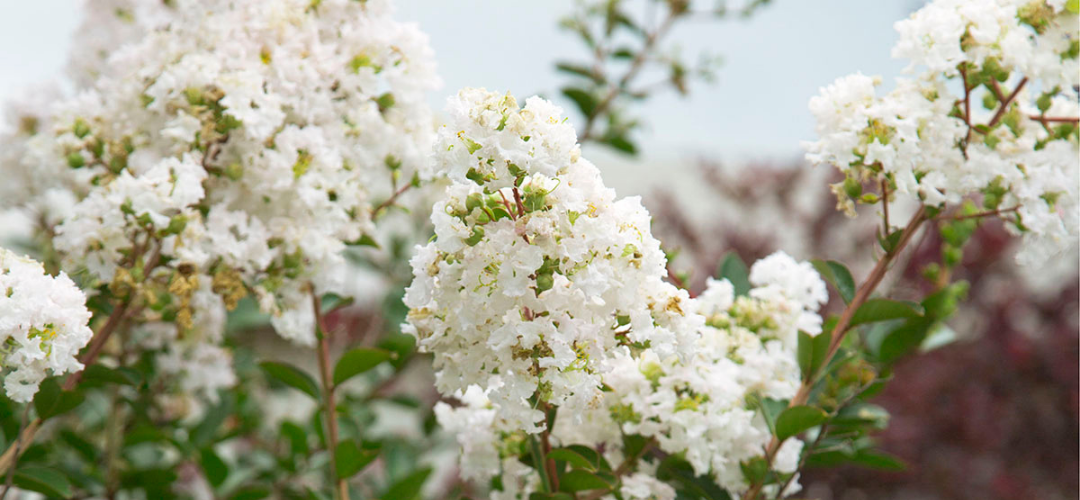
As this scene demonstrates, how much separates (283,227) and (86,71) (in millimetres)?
683

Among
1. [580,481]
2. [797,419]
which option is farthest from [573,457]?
[797,419]

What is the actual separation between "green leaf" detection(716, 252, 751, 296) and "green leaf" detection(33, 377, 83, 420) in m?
0.83

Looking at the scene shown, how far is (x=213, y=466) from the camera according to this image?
1.49 meters

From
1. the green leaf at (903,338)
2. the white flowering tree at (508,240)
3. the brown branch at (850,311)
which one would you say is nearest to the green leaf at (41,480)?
the white flowering tree at (508,240)

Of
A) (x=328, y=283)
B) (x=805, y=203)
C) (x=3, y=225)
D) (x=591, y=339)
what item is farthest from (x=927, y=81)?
(x=3, y=225)

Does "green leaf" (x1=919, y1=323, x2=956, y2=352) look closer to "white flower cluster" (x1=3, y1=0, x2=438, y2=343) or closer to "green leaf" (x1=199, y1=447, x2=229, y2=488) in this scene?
"white flower cluster" (x1=3, y1=0, x2=438, y2=343)

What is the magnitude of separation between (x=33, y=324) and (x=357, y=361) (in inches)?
16.0

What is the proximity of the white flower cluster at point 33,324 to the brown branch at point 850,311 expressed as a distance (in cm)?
73

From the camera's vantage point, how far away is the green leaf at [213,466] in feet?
4.83

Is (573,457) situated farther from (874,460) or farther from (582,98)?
(582,98)

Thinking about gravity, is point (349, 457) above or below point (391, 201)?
below

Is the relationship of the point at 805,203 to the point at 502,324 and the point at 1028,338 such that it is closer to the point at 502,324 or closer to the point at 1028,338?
the point at 1028,338

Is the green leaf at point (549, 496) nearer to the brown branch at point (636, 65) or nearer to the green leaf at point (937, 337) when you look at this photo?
the green leaf at point (937, 337)

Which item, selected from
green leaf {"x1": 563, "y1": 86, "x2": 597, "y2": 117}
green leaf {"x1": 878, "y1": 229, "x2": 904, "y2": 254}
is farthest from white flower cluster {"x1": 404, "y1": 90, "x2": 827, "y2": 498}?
green leaf {"x1": 563, "y1": 86, "x2": 597, "y2": 117}
